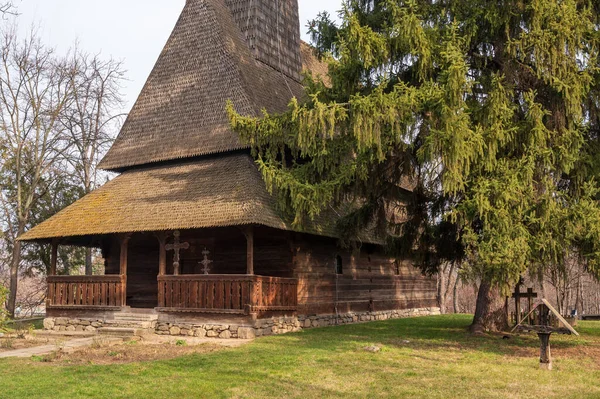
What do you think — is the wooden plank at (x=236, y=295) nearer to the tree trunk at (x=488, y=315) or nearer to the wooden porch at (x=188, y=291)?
the wooden porch at (x=188, y=291)

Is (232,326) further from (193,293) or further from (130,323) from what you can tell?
(130,323)

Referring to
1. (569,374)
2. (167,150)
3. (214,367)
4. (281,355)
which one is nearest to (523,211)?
(569,374)

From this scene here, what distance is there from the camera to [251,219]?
14570 mm

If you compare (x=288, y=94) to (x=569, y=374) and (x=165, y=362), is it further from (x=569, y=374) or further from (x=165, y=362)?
(x=569, y=374)

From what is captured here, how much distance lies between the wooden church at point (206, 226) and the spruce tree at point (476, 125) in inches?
84.3

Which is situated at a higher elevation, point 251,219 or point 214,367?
point 251,219

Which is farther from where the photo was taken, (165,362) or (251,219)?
A: (251,219)

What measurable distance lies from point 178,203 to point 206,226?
6.21 feet

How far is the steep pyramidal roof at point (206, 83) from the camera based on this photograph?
732 inches

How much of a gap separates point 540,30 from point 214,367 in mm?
9042

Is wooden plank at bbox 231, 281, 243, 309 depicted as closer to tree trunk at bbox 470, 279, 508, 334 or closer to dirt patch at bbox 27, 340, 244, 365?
dirt patch at bbox 27, 340, 244, 365

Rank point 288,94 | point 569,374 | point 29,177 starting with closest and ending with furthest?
1. point 569,374
2. point 288,94
3. point 29,177

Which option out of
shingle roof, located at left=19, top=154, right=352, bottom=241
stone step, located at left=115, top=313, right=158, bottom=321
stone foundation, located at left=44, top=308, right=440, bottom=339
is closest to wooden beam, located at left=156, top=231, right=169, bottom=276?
shingle roof, located at left=19, top=154, right=352, bottom=241

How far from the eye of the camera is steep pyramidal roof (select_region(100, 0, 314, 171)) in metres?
18.6
